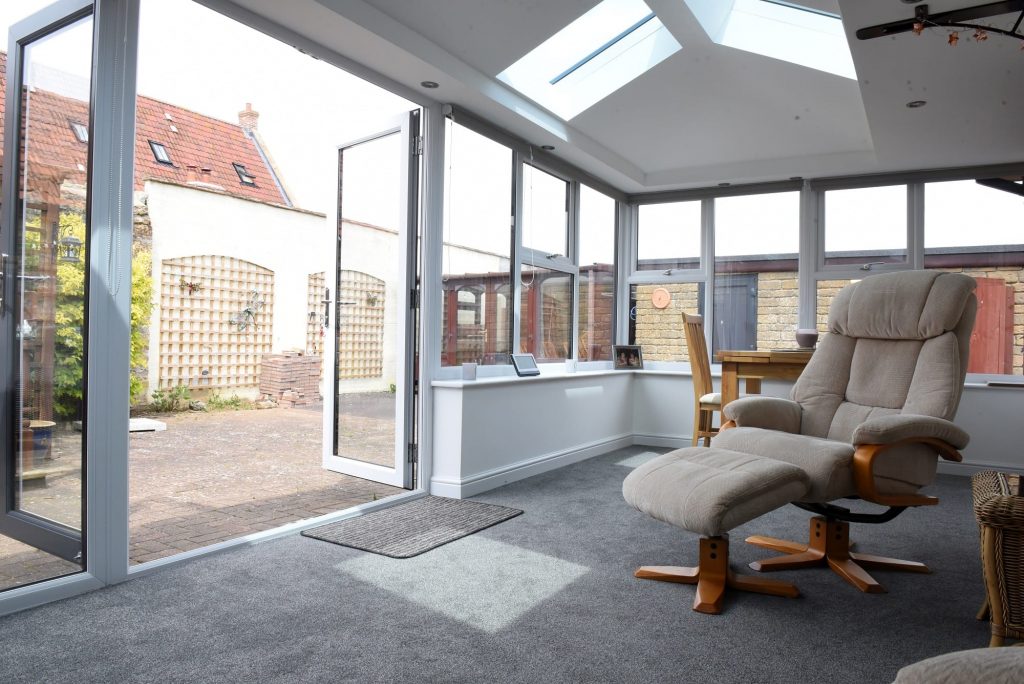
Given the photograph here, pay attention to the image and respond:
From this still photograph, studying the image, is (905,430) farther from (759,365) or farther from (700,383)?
(700,383)

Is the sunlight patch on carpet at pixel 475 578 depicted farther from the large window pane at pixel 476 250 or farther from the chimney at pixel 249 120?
the chimney at pixel 249 120

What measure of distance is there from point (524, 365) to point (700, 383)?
1.36m

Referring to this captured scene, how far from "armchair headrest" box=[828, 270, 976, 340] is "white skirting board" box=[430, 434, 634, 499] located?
6.24ft

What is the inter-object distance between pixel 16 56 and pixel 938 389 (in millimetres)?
3387

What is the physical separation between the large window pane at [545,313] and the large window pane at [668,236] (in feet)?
3.69

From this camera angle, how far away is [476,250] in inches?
161

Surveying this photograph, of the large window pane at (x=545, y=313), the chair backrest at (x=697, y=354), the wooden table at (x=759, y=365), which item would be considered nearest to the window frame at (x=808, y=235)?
the chair backrest at (x=697, y=354)

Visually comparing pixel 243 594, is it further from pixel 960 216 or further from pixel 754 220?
pixel 960 216

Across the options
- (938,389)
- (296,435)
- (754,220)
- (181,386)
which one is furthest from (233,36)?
(938,389)

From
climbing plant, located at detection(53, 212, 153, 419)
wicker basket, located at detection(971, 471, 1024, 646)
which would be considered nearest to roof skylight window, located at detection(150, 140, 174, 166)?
climbing plant, located at detection(53, 212, 153, 419)

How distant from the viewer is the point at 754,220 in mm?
5500

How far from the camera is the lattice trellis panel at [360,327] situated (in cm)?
394

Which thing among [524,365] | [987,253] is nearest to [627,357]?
[524,365]

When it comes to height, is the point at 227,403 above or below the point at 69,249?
below
